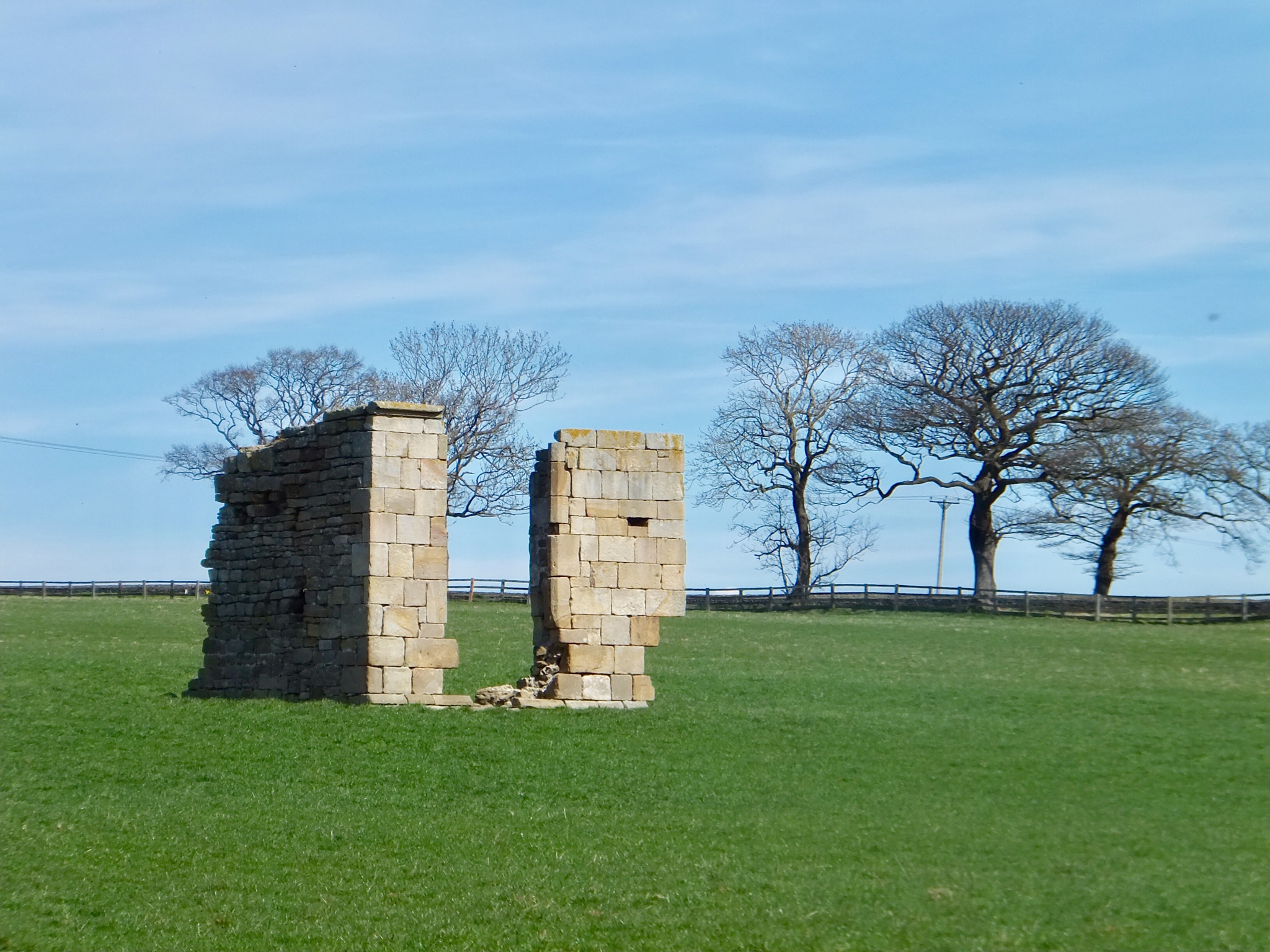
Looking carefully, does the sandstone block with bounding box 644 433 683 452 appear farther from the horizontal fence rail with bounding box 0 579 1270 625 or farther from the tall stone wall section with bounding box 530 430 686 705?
the horizontal fence rail with bounding box 0 579 1270 625

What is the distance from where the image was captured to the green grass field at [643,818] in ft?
31.7

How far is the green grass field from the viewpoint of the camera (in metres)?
9.65

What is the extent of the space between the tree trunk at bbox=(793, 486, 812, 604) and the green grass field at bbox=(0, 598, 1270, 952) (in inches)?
981

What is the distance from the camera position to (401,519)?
19.0m

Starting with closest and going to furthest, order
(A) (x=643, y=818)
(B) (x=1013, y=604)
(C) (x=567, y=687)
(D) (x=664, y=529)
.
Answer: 1. (A) (x=643, y=818)
2. (C) (x=567, y=687)
3. (D) (x=664, y=529)
4. (B) (x=1013, y=604)

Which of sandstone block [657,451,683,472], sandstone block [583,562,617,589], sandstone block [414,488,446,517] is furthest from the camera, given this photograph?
sandstone block [657,451,683,472]

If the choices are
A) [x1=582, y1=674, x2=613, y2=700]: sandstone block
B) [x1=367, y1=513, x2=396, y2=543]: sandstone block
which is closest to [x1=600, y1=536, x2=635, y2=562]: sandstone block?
[x1=582, y1=674, x2=613, y2=700]: sandstone block

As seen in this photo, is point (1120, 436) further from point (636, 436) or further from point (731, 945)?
point (731, 945)

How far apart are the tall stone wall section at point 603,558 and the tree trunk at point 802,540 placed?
28726 millimetres

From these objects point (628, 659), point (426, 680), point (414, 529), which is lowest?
point (426, 680)

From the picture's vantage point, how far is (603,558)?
19.6m

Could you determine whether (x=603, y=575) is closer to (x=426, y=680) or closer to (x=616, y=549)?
(x=616, y=549)

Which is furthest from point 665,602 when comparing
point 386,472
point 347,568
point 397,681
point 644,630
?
point 347,568

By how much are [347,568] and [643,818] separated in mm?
7379
